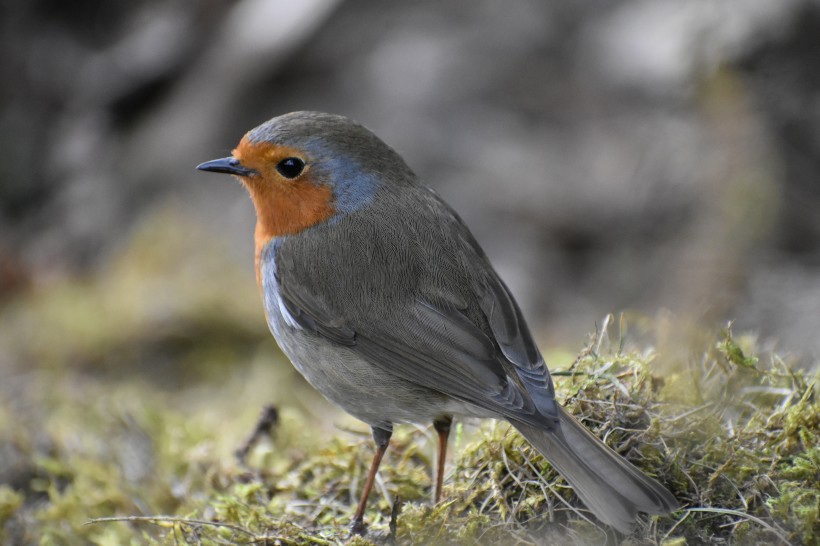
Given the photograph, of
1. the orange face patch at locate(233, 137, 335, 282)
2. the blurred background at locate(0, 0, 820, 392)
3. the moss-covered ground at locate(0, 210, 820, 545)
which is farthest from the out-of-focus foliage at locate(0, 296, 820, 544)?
the blurred background at locate(0, 0, 820, 392)

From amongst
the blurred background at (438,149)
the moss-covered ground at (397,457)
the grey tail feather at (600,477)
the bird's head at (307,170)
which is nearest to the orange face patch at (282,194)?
the bird's head at (307,170)

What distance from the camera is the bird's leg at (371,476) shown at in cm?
344

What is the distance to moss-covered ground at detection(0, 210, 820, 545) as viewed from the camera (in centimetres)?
306

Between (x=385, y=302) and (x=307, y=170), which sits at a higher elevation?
(x=307, y=170)

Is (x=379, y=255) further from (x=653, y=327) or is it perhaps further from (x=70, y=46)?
(x=70, y=46)

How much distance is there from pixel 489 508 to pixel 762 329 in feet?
8.33

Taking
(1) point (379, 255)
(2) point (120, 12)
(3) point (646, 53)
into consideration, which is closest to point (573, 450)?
(1) point (379, 255)

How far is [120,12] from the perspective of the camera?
964 cm

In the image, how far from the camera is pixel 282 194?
4.11 meters

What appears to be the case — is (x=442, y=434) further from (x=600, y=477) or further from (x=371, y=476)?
(x=600, y=477)

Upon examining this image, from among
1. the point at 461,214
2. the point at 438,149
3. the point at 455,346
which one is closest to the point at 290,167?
the point at 455,346

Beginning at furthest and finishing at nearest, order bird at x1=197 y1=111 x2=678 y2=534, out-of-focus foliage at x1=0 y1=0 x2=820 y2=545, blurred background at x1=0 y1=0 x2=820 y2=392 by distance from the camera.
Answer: blurred background at x1=0 y1=0 x2=820 y2=392
out-of-focus foliage at x1=0 y1=0 x2=820 y2=545
bird at x1=197 y1=111 x2=678 y2=534

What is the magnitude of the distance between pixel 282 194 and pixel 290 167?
0.13 m

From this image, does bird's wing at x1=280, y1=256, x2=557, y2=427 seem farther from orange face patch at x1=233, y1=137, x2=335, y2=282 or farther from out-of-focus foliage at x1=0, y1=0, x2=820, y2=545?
orange face patch at x1=233, y1=137, x2=335, y2=282
